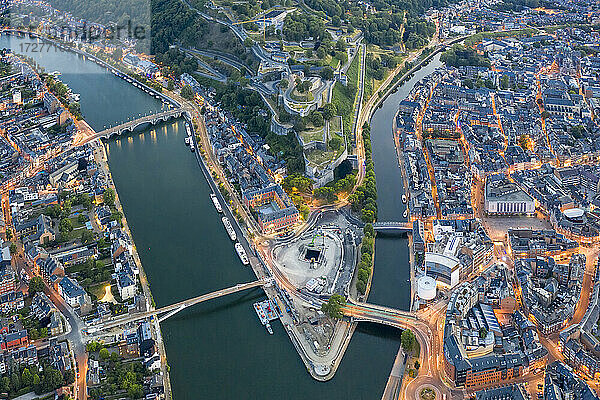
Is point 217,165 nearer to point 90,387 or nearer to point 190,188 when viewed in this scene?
point 190,188

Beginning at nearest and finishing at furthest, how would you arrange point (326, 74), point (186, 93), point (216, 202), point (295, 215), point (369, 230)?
point (369, 230)
point (295, 215)
point (216, 202)
point (326, 74)
point (186, 93)

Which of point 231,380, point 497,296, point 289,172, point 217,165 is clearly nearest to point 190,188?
point 217,165

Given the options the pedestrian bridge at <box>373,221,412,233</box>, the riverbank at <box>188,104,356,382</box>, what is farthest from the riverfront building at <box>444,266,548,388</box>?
the pedestrian bridge at <box>373,221,412,233</box>

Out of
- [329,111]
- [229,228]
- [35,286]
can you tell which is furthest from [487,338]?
[329,111]

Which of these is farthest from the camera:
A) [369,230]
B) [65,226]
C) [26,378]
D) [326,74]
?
[326,74]

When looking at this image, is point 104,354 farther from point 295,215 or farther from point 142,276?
point 295,215

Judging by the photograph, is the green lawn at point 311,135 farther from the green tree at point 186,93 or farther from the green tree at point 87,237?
the green tree at point 87,237
